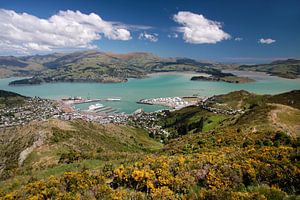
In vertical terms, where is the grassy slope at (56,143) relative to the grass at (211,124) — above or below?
above

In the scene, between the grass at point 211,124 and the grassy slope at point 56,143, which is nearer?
the grassy slope at point 56,143

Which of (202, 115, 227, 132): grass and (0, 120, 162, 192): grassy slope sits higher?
(0, 120, 162, 192): grassy slope

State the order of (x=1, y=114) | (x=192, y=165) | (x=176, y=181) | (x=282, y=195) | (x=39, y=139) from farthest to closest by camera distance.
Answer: (x=1, y=114) → (x=39, y=139) → (x=192, y=165) → (x=176, y=181) → (x=282, y=195)

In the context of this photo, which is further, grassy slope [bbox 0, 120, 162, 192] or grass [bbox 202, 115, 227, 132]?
grass [bbox 202, 115, 227, 132]

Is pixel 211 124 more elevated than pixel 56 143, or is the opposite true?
pixel 56 143

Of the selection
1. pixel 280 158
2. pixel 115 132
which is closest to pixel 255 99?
pixel 115 132

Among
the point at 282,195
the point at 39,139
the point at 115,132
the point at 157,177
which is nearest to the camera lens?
the point at 282,195

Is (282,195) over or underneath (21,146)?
over

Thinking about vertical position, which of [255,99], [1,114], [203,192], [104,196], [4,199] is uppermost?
[203,192]

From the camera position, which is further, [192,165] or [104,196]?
[192,165]

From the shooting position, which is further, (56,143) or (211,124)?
(211,124)

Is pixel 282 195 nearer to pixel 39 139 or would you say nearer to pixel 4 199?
pixel 4 199
